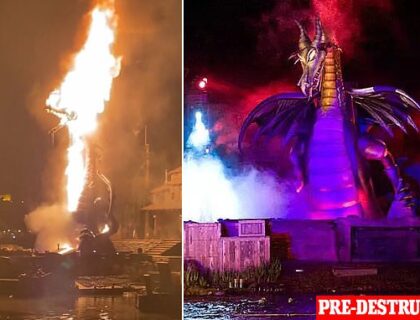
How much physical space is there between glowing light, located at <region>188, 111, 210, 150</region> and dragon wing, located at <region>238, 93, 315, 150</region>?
0.14 meters

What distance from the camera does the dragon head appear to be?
248 cm

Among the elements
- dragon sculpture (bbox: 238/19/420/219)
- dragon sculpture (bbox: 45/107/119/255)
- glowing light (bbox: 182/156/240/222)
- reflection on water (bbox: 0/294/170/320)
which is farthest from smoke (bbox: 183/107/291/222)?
reflection on water (bbox: 0/294/170/320)

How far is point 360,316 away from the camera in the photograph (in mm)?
2408

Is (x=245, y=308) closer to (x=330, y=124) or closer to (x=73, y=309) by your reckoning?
(x=73, y=309)

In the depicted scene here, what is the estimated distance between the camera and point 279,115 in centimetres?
248

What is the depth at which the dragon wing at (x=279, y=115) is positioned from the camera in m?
2.47

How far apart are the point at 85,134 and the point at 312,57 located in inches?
38.8

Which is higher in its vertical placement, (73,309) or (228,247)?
(228,247)

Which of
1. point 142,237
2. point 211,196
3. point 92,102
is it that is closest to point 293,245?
point 211,196

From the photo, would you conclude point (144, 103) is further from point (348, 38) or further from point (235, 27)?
point (348, 38)

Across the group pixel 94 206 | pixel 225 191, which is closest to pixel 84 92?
pixel 94 206

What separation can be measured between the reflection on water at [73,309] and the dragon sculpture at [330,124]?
804mm

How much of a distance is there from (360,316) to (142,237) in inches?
36.5

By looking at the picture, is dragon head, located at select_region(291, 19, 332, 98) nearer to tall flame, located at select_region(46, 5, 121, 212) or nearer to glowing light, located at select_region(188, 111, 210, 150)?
glowing light, located at select_region(188, 111, 210, 150)
